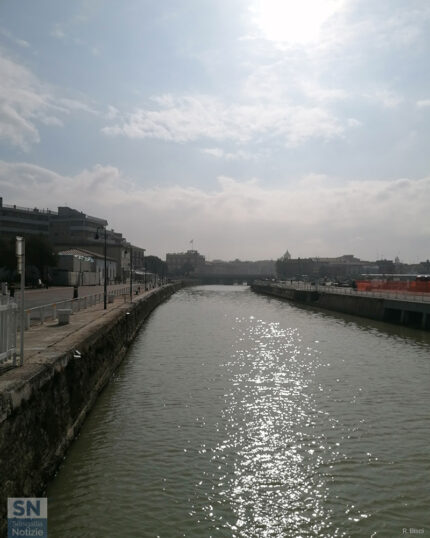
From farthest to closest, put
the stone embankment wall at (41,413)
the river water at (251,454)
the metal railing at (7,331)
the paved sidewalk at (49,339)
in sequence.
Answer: the paved sidewalk at (49,339), the metal railing at (7,331), the river water at (251,454), the stone embankment wall at (41,413)

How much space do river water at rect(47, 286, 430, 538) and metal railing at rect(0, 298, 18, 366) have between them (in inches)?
112

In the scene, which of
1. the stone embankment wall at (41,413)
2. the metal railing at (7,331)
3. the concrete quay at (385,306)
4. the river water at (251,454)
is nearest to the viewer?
the stone embankment wall at (41,413)

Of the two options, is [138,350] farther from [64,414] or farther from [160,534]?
[160,534]

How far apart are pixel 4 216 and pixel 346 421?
427ft

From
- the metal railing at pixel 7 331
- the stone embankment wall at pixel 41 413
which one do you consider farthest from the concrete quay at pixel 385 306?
the metal railing at pixel 7 331

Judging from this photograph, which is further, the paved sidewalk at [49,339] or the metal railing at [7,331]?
the paved sidewalk at [49,339]

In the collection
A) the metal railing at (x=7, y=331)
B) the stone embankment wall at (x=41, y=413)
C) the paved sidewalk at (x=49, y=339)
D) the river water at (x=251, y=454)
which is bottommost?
the river water at (x=251, y=454)

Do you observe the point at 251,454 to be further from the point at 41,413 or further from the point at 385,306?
the point at 385,306

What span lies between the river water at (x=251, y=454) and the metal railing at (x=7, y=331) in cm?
285

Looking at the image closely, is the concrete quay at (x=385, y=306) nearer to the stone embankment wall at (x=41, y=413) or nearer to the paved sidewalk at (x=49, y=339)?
the paved sidewalk at (x=49, y=339)

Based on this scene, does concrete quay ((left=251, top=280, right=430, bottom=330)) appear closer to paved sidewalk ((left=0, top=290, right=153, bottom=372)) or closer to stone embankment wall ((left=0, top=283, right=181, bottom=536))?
paved sidewalk ((left=0, top=290, right=153, bottom=372))

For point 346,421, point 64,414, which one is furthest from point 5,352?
point 346,421

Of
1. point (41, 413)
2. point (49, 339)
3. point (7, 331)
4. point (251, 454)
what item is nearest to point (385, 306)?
point (49, 339)

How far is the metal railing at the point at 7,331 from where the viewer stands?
10.6m
